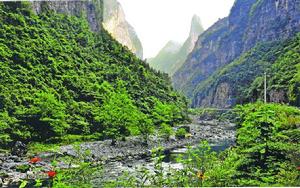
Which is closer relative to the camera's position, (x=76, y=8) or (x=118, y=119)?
(x=118, y=119)

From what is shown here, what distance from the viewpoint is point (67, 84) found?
182 feet

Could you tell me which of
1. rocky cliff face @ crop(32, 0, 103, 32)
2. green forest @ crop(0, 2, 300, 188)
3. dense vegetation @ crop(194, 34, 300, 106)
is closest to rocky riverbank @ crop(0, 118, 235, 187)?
green forest @ crop(0, 2, 300, 188)

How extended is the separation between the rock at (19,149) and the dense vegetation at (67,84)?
983mm

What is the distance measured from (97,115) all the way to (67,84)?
916cm

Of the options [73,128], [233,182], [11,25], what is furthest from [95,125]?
[233,182]

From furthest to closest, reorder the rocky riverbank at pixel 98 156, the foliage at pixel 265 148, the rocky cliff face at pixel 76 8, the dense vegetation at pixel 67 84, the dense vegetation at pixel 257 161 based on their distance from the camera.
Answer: the rocky cliff face at pixel 76 8, the dense vegetation at pixel 67 84, the rocky riverbank at pixel 98 156, the foliage at pixel 265 148, the dense vegetation at pixel 257 161

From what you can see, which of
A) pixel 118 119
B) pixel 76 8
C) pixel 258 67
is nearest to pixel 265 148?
pixel 118 119

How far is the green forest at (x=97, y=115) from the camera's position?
8.15 m

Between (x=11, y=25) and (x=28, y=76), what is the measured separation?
1108cm

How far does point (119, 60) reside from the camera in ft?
265

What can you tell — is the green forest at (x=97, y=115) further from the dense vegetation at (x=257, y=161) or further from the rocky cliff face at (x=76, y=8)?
the rocky cliff face at (x=76, y=8)

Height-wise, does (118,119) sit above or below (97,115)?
below

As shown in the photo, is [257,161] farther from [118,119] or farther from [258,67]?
[258,67]

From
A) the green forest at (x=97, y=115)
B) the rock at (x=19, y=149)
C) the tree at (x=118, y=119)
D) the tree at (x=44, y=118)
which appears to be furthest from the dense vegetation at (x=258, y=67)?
the rock at (x=19, y=149)
